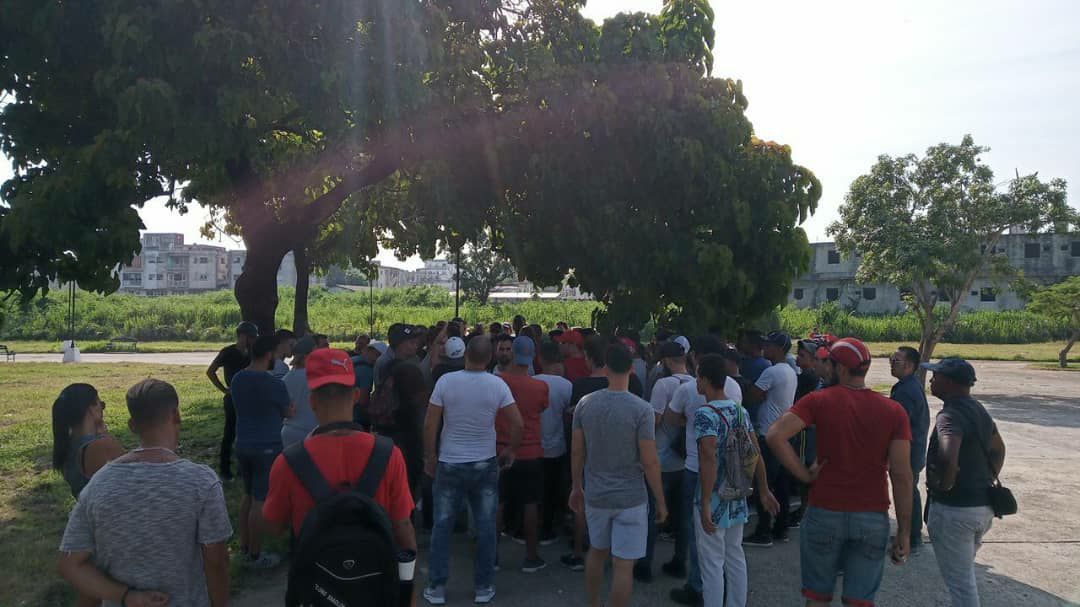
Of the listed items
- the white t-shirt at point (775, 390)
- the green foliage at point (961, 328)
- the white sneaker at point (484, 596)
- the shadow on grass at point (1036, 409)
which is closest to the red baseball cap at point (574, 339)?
the white t-shirt at point (775, 390)

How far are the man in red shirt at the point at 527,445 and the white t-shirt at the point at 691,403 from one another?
110cm

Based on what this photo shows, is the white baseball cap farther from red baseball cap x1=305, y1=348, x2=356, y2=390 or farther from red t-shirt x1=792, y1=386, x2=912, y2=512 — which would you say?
red baseball cap x1=305, y1=348, x2=356, y2=390

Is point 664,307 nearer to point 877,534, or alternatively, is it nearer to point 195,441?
point 877,534

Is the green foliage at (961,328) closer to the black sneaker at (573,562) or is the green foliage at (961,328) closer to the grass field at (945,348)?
the grass field at (945,348)

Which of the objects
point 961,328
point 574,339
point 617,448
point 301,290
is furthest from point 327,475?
point 961,328

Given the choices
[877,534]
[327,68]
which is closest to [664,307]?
[327,68]

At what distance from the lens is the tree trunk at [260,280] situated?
10977 millimetres

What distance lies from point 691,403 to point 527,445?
54.9 inches

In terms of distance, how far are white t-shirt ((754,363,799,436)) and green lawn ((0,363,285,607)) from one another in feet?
14.8

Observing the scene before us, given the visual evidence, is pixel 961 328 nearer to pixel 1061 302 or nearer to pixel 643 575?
pixel 1061 302

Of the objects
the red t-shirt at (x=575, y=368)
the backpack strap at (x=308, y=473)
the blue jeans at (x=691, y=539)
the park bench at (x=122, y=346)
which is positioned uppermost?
the backpack strap at (x=308, y=473)

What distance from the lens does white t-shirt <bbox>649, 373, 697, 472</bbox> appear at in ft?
18.5

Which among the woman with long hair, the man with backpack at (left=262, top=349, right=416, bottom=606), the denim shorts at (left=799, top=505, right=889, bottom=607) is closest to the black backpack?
the man with backpack at (left=262, top=349, right=416, bottom=606)

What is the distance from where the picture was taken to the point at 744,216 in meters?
9.05
